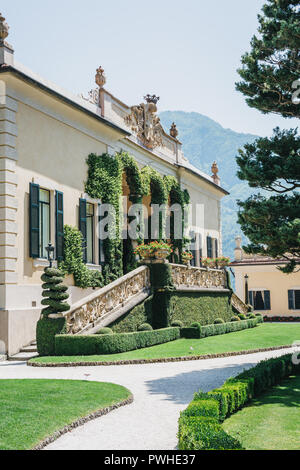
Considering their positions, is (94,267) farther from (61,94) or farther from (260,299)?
(260,299)

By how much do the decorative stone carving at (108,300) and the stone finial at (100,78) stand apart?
330 inches

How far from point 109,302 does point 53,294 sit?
2930mm

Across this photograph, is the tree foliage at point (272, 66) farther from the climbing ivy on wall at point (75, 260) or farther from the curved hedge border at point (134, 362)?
the climbing ivy on wall at point (75, 260)

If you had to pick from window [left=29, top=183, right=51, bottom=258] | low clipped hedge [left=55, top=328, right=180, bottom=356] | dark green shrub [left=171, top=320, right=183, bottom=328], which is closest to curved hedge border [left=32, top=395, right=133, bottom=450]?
low clipped hedge [left=55, top=328, right=180, bottom=356]

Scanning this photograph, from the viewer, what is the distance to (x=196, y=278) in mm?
25406

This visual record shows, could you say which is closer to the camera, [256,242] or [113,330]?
[256,242]

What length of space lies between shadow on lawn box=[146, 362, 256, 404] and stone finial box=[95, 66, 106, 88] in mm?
14478

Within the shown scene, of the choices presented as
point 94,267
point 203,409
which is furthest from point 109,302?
point 203,409

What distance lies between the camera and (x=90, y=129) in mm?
22547

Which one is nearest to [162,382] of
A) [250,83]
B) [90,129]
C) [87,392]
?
[87,392]

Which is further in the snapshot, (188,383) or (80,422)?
(188,383)

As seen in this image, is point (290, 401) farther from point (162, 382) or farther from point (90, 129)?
point (90, 129)

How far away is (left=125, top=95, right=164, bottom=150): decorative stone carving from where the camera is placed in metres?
27.0

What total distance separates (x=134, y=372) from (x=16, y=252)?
6266 millimetres
